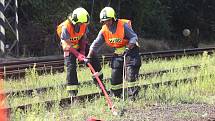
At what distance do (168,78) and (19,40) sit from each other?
8.66 m

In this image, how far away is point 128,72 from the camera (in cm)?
860

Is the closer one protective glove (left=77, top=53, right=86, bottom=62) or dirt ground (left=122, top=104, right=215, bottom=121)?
dirt ground (left=122, top=104, right=215, bottom=121)

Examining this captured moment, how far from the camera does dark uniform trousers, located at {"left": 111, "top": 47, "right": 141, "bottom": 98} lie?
28.1 ft

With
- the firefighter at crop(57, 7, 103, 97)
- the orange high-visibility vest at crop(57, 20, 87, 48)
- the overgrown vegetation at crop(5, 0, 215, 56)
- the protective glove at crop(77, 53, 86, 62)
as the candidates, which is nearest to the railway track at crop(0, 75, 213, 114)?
the firefighter at crop(57, 7, 103, 97)

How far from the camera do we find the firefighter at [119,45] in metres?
8.39

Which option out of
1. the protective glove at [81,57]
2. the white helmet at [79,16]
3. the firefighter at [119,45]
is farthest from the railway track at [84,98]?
the white helmet at [79,16]

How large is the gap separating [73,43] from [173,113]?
246 cm

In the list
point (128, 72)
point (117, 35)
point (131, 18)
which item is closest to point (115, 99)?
point (128, 72)

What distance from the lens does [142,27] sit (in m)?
24.3

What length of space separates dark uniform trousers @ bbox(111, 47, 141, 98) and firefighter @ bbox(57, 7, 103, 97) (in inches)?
18.8

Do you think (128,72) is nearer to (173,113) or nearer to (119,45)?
(119,45)

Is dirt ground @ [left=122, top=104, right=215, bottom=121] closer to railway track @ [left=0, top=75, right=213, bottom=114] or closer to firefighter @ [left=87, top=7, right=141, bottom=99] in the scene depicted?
firefighter @ [left=87, top=7, right=141, bottom=99]

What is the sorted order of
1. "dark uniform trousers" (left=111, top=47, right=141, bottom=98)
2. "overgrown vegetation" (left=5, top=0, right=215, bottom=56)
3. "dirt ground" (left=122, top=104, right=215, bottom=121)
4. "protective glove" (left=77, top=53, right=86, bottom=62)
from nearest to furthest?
"dirt ground" (left=122, top=104, right=215, bottom=121)
"protective glove" (left=77, top=53, right=86, bottom=62)
"dark uniform trousers" (left=111, top=47, right=141, bottom=98)
"overgrown vegetation" (left=5, top=0, right=215, bottom=56)

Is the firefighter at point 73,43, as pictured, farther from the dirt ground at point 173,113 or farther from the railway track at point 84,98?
the dirt ground at point 173,113
